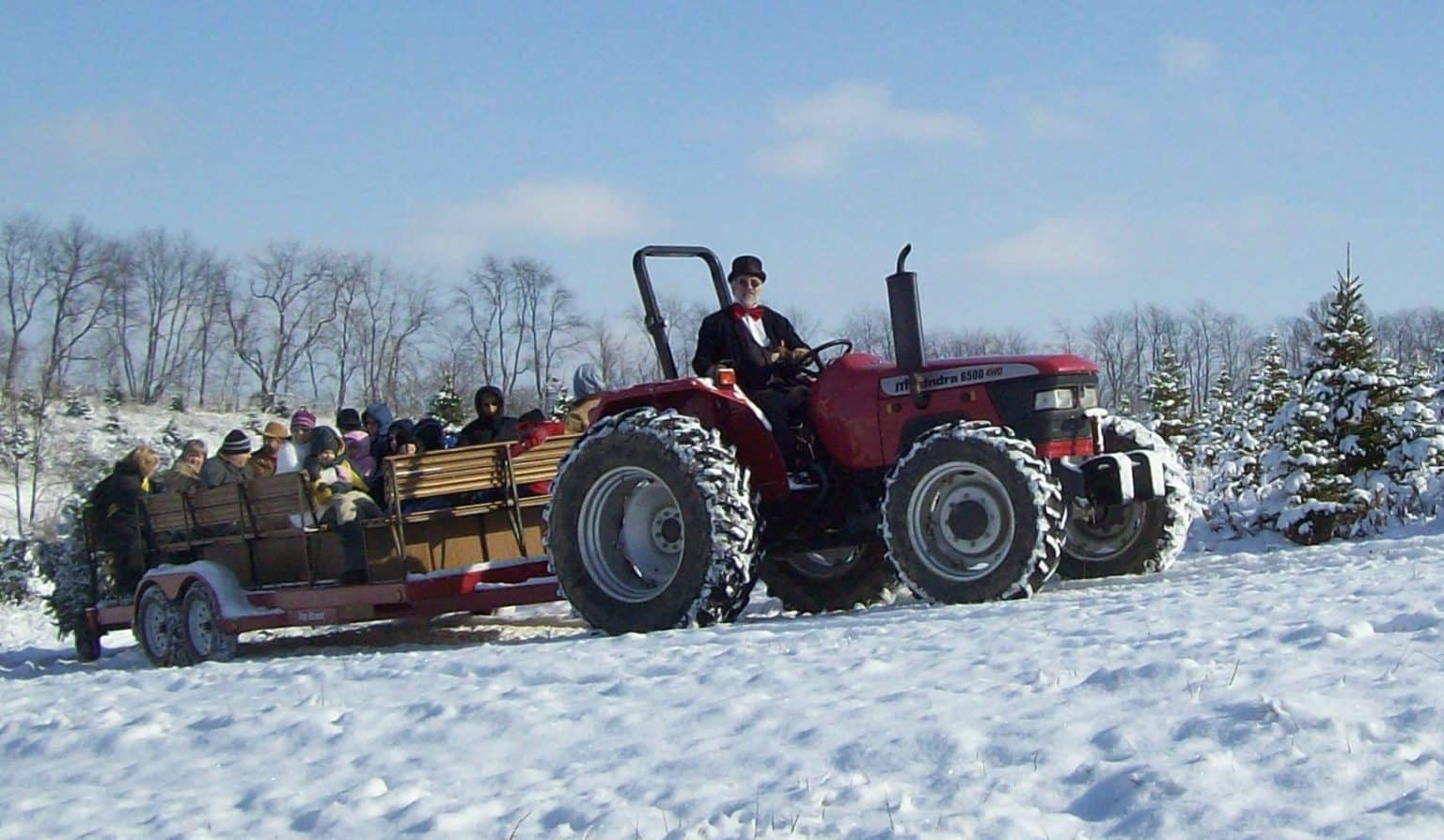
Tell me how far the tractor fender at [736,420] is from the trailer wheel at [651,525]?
23cm

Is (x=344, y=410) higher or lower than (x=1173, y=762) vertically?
higher

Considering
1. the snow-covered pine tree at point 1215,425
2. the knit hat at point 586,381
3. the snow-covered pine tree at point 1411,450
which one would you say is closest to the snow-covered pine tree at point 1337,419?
the snow-covered pine tree at point 1411,450

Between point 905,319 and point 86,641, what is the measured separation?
734 cm

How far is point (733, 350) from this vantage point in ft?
27.4

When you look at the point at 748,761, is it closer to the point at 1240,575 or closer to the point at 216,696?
the point at 216,696

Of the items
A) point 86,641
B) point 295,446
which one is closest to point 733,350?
point 295,446

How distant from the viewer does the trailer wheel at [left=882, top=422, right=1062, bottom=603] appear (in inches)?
265

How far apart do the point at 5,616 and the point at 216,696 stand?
68.6 ft

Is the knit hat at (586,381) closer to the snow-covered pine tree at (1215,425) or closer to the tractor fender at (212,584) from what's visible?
the tractor fender at (212,584)

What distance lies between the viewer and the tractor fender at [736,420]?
7844 millimetres

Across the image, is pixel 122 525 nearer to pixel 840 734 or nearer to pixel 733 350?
pixel 733 350

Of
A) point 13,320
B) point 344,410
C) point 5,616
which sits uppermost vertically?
point 13,320

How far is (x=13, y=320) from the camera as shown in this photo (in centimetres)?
6538

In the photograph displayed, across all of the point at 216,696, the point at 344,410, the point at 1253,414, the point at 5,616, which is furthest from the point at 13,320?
the point at 216,696
